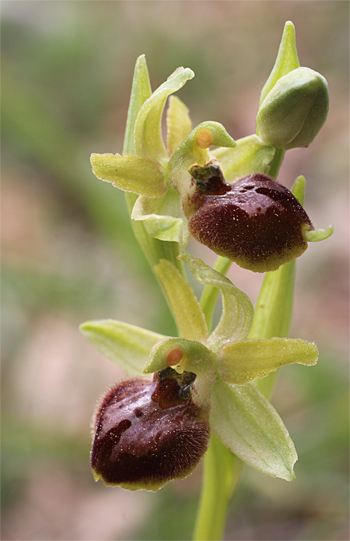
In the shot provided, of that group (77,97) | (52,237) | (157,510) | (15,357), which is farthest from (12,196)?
(157,510)

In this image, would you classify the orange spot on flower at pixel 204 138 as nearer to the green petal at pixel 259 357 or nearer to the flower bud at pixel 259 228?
the flower bud at pixel 259 228

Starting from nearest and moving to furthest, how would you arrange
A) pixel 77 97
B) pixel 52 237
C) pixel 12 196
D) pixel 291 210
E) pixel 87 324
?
pixel 291 210
pixel 87 324
pixel 52 237
pixel 12 196
pixel 77 97

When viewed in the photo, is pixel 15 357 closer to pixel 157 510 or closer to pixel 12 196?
pixel 157 510

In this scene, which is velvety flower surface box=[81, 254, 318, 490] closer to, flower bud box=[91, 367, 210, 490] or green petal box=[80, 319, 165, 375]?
flower bud box=[91, 367, 210, 490]

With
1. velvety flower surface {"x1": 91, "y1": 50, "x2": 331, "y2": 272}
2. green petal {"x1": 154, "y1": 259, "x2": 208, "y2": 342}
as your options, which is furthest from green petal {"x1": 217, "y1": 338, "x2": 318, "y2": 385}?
velvety flower surface {"x1": 91, "y1": 50, "x2": 331, "y2": 272}

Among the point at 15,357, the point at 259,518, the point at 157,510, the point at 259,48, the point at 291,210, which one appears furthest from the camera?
the point at 259,48

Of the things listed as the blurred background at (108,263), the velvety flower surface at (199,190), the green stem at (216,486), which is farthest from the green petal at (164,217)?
the blurred background at (108,263)
